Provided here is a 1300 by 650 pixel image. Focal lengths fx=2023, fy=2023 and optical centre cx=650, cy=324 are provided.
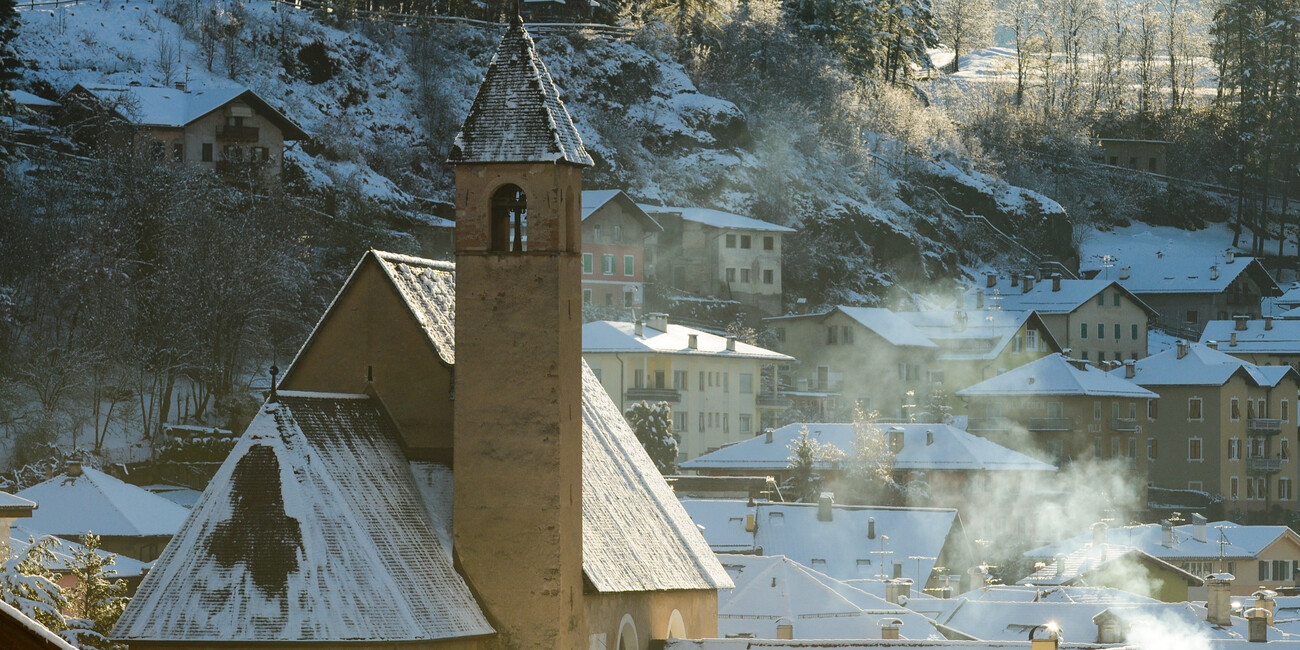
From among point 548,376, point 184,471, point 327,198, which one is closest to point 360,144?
point 327,198

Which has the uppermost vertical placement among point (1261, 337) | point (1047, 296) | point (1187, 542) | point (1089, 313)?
point (1047, 296)

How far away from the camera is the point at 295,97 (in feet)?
356

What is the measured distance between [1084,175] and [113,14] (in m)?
75.7

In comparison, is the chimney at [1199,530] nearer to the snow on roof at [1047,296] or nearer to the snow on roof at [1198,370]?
the snow on roof at [1198,370]

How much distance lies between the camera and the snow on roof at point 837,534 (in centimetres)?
6438

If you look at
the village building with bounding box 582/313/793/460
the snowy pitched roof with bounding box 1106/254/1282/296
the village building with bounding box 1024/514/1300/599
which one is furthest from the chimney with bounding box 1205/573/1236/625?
the snowy pitched roof with bounding box 1106/254/1282/296

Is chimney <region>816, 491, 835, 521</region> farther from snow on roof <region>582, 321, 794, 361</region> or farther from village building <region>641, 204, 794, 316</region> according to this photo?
→ village building <region>641, 204, 794, 316</region>

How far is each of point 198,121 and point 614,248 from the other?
23152 millimetres

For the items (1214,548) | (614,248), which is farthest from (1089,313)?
(1214,548)

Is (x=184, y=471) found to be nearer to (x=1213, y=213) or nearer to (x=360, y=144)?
(x=360, y=144)

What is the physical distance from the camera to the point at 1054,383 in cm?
9962

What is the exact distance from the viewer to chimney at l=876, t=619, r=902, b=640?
41.2 m

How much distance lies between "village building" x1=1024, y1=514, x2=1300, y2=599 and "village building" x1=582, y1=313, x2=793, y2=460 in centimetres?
1892

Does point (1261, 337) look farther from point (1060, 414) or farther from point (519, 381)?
point (519, 381)
